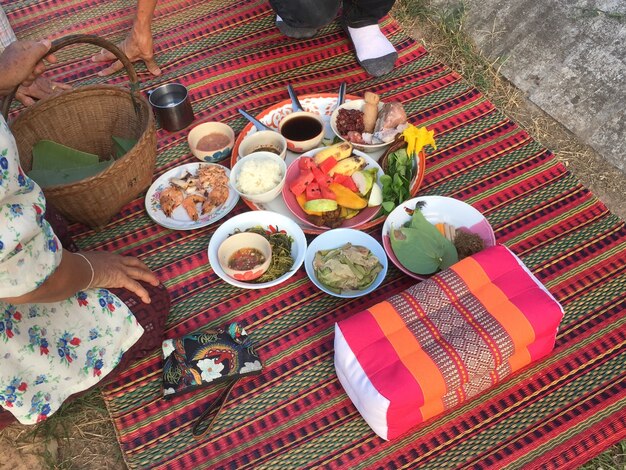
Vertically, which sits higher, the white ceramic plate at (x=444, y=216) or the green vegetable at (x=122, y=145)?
the green vegetable at (x=122, y=145)

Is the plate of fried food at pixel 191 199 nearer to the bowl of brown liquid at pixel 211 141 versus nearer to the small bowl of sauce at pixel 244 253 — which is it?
the bowl of brown liquid at pixel 211 141

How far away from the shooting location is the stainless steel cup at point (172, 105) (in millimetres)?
2906

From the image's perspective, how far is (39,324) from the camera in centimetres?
182

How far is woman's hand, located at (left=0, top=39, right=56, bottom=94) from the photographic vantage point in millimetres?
2168

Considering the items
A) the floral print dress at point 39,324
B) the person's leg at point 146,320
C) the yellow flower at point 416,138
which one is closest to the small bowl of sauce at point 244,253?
the person's leg at point 146,320

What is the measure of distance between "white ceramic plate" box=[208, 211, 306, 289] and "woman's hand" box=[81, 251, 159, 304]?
1.01 feet

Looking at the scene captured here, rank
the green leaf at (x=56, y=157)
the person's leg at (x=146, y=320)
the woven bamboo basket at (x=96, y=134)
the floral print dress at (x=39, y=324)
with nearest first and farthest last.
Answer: the floral print dress at (x=39, y=324) → the person's leg at (x=146, y=320) → the woven bamboo basket at (x=96, y=134) → the green leaf at (x=56, y=157)

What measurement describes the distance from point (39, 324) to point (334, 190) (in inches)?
54.1

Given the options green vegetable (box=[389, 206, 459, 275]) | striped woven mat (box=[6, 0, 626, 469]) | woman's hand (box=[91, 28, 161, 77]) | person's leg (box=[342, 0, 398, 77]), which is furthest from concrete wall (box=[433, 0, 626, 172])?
woman's hand (box=[91, 28, 161, 77])

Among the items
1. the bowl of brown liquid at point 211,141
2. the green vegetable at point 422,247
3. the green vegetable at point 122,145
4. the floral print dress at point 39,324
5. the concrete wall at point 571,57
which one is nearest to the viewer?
the floral print dress at point 39,324

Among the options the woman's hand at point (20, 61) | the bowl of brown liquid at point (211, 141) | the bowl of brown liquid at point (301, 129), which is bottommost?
the bowl of brown liquid at point (211, 141)

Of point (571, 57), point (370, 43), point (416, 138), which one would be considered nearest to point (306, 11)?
point (370, 43)

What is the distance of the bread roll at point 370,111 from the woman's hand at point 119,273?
1.38m

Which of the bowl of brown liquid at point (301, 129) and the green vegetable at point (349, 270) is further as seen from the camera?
the bowl of brown liquid at point (301, 129)
